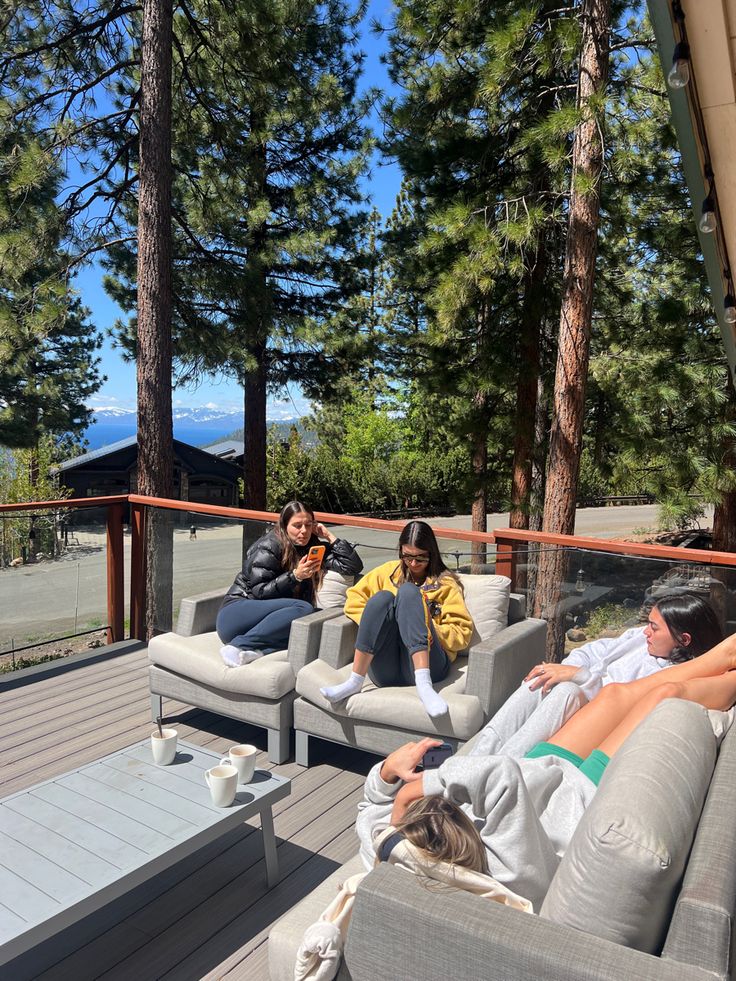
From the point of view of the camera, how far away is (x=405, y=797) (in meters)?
1.71

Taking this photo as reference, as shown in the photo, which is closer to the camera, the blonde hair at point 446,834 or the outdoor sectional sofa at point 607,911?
the outdoor sectional sofa at point 607,911

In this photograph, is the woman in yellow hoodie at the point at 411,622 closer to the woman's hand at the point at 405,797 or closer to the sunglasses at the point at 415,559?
the sunglasses at the point at 415,559

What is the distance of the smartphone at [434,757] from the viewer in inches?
74.5

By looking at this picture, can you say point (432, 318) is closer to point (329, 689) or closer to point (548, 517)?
point (548, 517)

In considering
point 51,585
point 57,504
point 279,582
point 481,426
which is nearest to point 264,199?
point 481,426

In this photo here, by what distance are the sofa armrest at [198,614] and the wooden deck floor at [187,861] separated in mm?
441

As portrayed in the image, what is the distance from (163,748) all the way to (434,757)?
102cm

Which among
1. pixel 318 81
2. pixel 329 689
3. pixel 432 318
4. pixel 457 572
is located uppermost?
pixel 318 81

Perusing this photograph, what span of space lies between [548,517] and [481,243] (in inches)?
102

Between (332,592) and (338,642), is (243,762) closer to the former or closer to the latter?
(338,642)

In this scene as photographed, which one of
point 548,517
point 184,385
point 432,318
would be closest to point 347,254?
point 432,318

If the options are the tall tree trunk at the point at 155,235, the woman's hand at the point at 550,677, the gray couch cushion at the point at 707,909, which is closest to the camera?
the gray couch cushion at the point at 707,909

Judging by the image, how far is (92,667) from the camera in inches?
179

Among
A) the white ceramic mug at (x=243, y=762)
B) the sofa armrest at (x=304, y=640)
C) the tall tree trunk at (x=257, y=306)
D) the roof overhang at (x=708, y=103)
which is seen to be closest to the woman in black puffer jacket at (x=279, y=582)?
the sofa armrest at (x=304, y=640)
